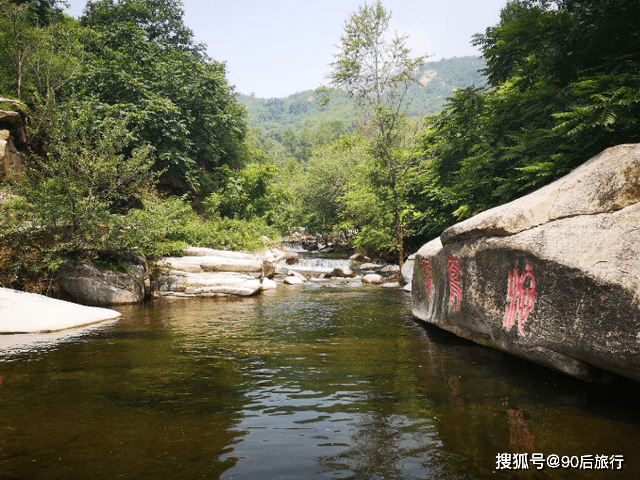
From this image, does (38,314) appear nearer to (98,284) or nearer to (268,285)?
(98,284)

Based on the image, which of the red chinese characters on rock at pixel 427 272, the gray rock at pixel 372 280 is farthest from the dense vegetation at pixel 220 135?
the gray rock at pixel 372 280

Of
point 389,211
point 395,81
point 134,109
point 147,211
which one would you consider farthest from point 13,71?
point 389,211

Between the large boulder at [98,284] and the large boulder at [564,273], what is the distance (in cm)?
1128

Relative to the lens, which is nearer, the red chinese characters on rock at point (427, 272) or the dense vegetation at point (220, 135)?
the red chinese characters on rock at point (427, 272)

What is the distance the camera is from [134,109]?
23.2 metres

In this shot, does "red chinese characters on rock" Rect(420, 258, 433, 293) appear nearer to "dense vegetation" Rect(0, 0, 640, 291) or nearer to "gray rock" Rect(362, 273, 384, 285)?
"dense vegetation" Rect(0, 0, 640, 291)

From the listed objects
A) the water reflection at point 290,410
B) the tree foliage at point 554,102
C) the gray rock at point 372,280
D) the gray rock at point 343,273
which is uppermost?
the tree foliage at point 554,102

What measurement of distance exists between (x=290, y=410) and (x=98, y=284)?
11.1 metres

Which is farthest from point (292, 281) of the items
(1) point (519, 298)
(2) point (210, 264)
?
(1) point (519, 298)

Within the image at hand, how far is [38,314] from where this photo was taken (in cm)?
975

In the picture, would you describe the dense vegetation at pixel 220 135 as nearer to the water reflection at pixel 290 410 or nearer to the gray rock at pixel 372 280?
the gray rock at pixel 372 280

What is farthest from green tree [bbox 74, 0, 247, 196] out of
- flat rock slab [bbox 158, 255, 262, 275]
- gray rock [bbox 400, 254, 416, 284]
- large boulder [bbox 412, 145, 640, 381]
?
large boulder [bbox 412, 145, 640, 381]

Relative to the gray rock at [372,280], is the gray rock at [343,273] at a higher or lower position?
higher

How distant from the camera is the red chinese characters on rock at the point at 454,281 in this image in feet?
27.1
